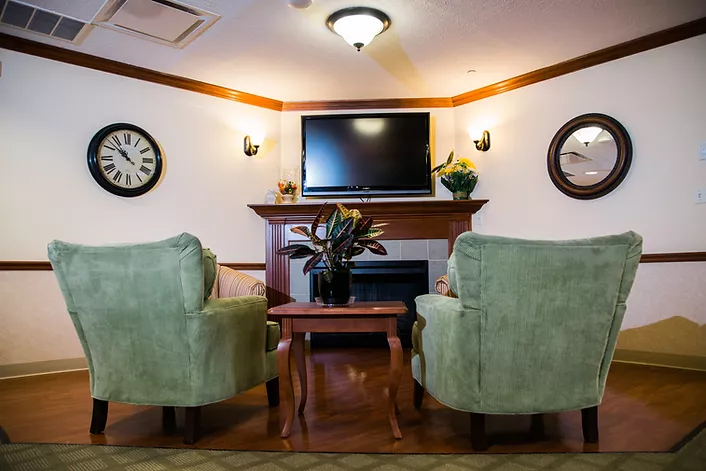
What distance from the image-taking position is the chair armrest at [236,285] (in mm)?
3359

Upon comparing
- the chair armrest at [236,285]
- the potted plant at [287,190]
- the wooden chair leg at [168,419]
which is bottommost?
the wooden chair leg at [168,419]

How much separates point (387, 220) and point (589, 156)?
1853mm

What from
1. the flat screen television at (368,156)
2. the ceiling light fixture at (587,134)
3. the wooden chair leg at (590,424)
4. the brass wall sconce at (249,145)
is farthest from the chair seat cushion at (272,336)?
the ceiling light fixture at (587,134)

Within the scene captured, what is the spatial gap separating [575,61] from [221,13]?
2928 mm

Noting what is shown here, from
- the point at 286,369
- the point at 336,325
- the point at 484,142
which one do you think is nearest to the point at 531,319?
the point at 336,325

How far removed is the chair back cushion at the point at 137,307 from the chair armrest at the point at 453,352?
1.00m

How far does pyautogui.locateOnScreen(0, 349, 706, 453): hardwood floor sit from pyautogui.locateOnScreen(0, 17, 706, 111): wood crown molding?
2.48 metres

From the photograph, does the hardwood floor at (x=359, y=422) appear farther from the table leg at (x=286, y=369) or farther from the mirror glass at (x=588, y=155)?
the mirror glass at (x=588, y=155)

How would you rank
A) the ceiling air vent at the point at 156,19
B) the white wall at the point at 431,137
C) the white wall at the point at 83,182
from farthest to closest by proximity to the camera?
the white wall at the point at 431,137 < the white wall at the point at 83,182 < the ceiling air vent at the point at 156,19

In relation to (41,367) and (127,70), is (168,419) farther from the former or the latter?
(127,70)

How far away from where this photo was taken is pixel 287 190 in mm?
4969

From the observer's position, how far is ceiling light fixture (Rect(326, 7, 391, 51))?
3.36m

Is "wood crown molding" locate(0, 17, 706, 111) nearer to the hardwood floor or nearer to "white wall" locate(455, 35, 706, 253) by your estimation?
"white wall" locate(455, 35, 706, 253)

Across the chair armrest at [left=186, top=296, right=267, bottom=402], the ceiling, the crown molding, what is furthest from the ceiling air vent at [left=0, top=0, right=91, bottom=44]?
the crown molding
